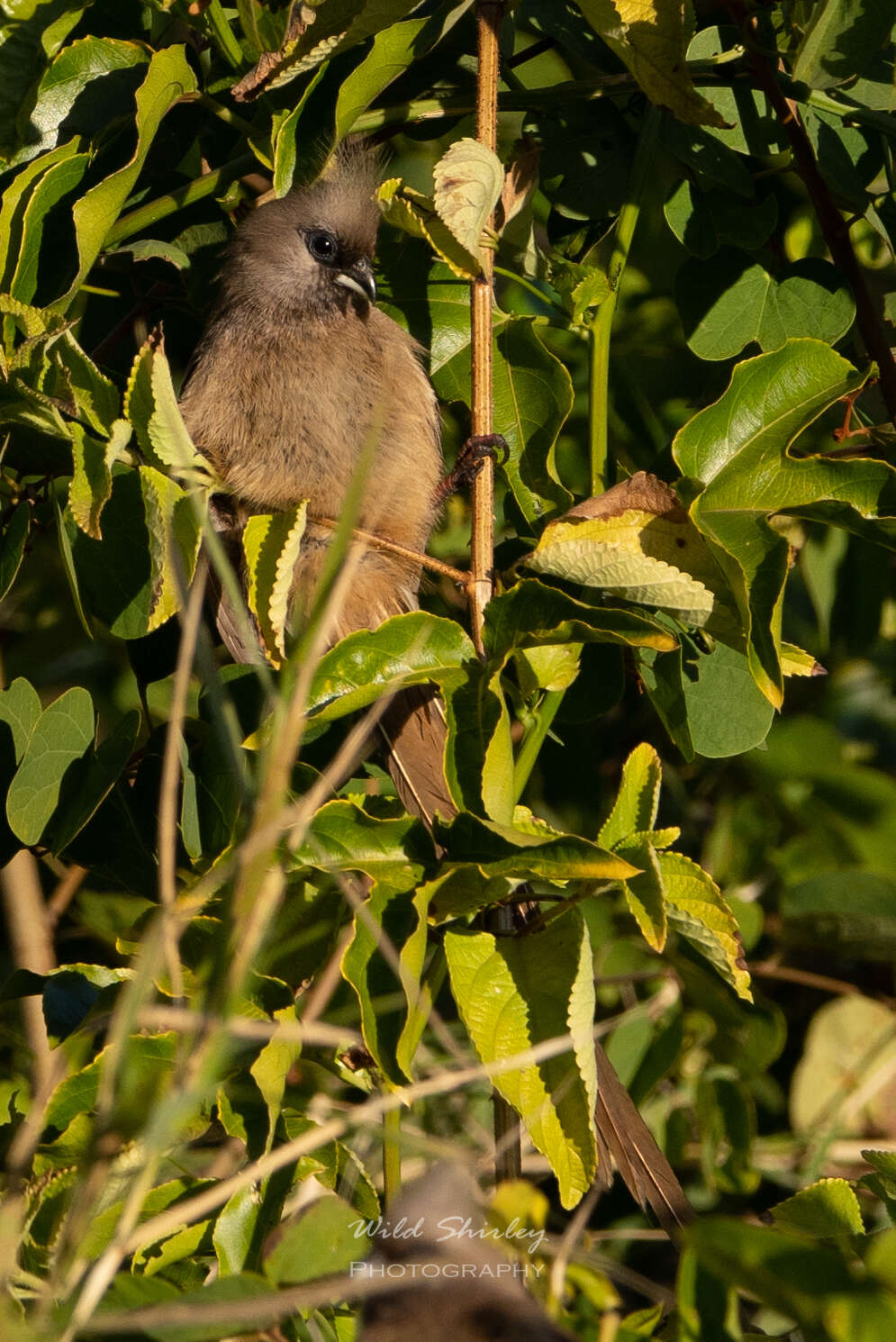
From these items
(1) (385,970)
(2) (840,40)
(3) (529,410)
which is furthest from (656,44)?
(1) (385,970)

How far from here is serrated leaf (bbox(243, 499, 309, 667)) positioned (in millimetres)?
1613

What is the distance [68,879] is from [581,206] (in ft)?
5.99

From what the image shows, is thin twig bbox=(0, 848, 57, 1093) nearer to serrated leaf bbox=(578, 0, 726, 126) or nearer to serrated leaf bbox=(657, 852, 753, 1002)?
serrated leaf bbox=(657, 852, 753, 1002)

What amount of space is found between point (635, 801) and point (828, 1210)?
1.83 ft

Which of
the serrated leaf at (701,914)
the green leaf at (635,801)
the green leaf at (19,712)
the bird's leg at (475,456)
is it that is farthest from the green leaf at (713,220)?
the green leaf at (19,712)

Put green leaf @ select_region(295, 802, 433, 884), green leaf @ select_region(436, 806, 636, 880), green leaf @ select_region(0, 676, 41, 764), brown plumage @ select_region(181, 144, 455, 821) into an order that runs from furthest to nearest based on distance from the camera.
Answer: brown plumage @ select_region(181, 144, 455, 821), green leaf @ select_region(0, 676, 41, 764), green leaf @ select_region(295, 802, 433, 884), green leaf @ select_region(436, 806, 636, 880)

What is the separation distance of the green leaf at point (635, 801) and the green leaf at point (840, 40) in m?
1.01

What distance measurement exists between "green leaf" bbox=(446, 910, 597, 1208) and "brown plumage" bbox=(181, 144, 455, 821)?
771 millimetres

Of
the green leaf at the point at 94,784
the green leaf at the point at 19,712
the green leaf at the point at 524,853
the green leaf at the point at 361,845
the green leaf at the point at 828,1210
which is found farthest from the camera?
the green leaf at the point at 19,712

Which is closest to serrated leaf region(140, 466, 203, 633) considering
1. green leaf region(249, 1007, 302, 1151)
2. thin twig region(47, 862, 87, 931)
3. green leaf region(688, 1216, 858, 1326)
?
green leaf region(249, 1007, 302, 1151)

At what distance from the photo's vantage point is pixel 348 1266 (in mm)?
1262

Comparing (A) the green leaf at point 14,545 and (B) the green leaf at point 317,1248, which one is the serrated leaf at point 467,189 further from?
(B) the green leaf at point 317,1248

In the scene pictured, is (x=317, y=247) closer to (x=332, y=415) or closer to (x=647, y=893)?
(x=332, y=415)

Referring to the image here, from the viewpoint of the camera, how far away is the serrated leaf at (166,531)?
5.23 feet
